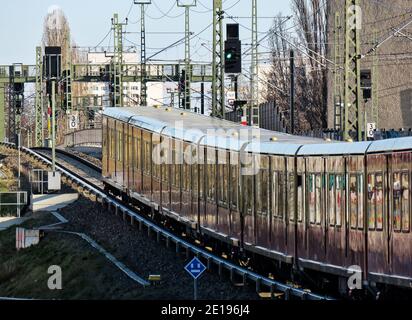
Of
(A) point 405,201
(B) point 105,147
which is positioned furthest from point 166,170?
(A) point 405,201

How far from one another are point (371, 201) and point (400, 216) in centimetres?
99

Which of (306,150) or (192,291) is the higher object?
(306,150)

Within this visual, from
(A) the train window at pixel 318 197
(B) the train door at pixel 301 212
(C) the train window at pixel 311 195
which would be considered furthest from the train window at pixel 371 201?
(B) the train door at pixel 301 212

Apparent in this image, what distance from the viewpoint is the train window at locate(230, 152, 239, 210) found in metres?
25.7

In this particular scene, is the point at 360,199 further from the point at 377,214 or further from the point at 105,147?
the point at 105,147

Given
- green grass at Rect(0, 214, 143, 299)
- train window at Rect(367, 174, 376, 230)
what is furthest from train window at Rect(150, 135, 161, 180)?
train window at Rect(367, 174, 376, 230)

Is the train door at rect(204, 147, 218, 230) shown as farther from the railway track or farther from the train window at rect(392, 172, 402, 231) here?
the train window at rect(392, 172, 402, 231)

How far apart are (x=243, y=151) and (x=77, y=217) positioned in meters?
16.4

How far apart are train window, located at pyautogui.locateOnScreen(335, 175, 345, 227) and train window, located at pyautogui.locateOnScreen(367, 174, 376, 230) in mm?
1084

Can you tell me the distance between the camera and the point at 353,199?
1912 cm

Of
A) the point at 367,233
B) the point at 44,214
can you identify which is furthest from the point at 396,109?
the point at 367,233

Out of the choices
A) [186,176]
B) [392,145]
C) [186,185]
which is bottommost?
[186,185]
